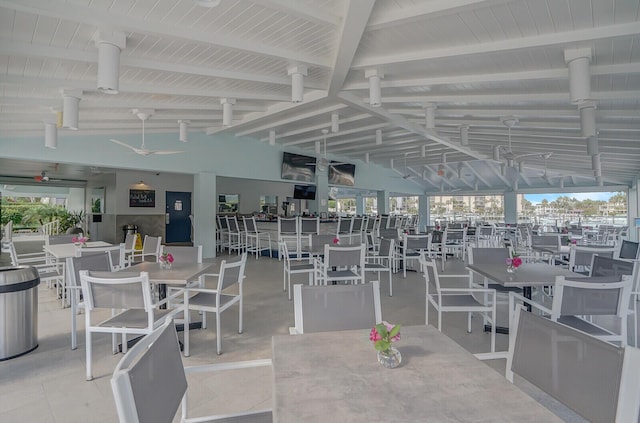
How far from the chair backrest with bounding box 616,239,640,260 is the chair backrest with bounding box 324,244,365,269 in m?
3.43

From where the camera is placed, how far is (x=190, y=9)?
113 inches

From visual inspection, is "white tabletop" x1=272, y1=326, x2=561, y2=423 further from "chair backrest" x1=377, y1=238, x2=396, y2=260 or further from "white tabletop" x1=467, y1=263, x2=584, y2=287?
"chair backrest" x1=377, y1=238, x2=396, y2=260

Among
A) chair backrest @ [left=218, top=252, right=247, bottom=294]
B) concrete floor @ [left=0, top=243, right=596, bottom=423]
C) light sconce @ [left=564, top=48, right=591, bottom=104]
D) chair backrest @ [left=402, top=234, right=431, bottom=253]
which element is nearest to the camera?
concrete floor @ [left=0, top=243, right=596, bottom=423]

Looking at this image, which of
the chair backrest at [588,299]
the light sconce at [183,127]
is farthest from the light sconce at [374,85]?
the light sconce at [183,127]

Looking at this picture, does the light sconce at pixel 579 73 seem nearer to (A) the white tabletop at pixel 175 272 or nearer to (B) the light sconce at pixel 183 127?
(A) the white tabletop at pixel 175 272

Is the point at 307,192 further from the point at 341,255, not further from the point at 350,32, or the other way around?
the point at 350,32

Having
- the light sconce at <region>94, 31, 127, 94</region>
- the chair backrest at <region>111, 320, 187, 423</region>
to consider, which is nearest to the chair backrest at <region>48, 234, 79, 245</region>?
the light sconce at <region>94, 31, 127, 94</region>

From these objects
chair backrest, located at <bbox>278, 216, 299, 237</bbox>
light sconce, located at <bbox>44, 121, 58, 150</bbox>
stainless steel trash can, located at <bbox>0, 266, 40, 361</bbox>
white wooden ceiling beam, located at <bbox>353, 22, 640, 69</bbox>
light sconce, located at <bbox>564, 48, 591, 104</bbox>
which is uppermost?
white wooden ceiling beam, located at <bbox>353, 22, 640, 69</bbox>

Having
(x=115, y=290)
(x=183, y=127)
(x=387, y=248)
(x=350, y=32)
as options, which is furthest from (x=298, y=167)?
(x=115, y=290)

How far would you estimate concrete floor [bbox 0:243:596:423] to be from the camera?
2.07m

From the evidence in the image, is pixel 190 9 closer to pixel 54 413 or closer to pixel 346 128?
pixel 54 413

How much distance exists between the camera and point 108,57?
9.54 feet

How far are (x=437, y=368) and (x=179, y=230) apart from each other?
470 inches

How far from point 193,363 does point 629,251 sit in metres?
5.39
